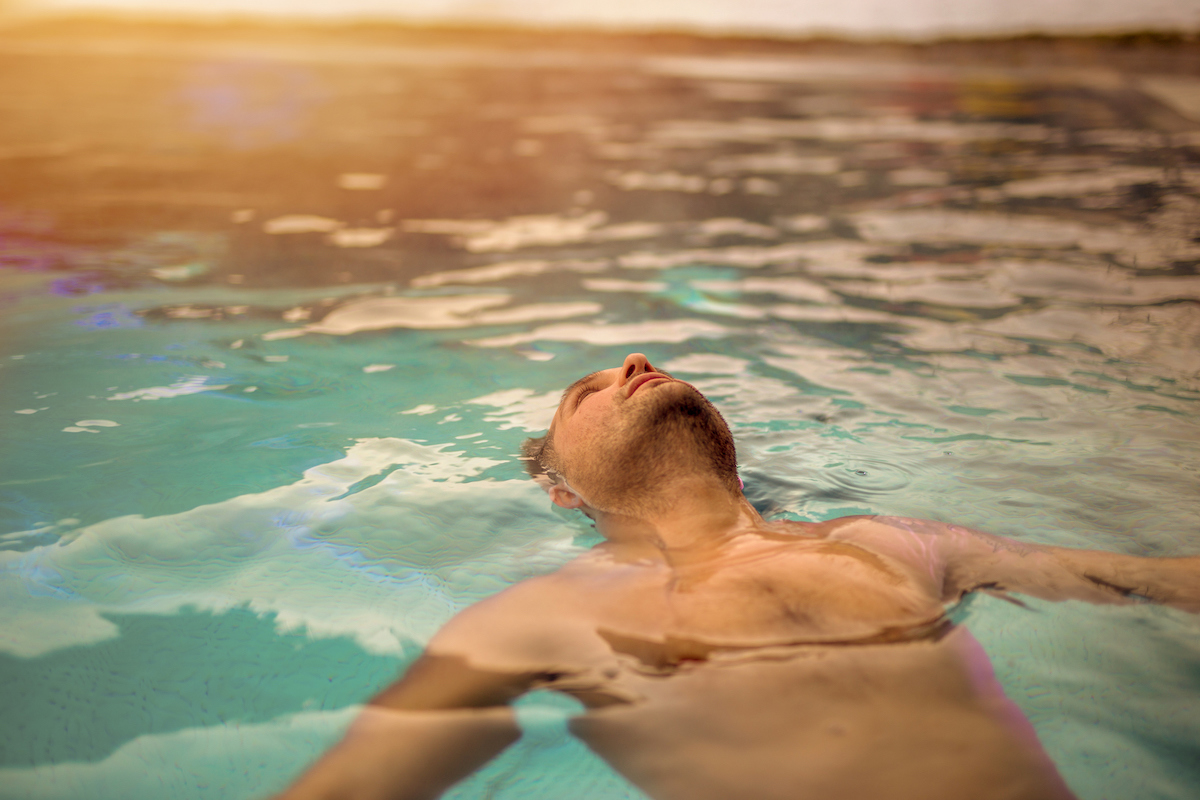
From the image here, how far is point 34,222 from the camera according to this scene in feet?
24.5

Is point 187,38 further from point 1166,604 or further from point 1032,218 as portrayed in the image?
point 1166,604

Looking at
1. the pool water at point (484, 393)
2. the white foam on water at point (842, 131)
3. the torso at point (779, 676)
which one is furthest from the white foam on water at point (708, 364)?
the white foam on water at point (842, 131)

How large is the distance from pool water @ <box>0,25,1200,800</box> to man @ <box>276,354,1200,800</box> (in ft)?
0.38

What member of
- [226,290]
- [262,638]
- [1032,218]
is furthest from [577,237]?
[262,638]

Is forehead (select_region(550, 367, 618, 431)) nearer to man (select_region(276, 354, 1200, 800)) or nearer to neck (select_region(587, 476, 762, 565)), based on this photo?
man (select_region(276, 354, 1200, 800))

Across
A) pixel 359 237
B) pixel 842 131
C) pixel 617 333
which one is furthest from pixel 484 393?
pixel 842 131

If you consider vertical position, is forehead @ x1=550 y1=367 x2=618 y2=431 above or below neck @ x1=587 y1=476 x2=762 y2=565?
above

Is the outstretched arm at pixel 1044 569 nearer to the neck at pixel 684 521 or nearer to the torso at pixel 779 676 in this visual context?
the torso at pixel 779 676

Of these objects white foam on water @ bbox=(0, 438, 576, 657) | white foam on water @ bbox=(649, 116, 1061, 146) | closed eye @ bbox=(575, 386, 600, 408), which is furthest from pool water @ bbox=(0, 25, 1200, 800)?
white foam on water @ bbox=(649, 116, 1061, 146)

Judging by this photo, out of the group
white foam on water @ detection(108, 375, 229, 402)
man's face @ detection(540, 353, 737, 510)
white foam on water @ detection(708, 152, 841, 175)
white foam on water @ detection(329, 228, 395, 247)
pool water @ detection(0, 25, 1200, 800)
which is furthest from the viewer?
white foam on water @ detection(708, 152, 841, 175)

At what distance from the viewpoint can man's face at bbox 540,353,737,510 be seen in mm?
2648

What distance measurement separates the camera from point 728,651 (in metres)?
2.02

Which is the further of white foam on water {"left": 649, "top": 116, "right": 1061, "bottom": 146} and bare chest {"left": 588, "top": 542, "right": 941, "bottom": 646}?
white foam on water {"left": 649, "top": 116, "right": 1061, "bottom": 146}

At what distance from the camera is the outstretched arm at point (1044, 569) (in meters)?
2.39
